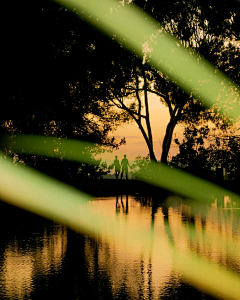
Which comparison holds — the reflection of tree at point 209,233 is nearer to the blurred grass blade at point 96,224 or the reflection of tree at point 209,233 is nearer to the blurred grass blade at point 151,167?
the blurred grass blade at point 96,224

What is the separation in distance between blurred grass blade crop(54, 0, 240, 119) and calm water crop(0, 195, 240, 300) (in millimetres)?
9422

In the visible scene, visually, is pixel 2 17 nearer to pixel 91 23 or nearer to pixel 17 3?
pixel 17 3

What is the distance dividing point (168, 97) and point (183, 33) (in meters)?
7.64

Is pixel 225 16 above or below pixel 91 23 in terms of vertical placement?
above

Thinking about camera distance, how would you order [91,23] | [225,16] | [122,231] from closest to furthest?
[122,231] → [91,23] → [225,16]

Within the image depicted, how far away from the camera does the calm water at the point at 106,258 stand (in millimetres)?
5989

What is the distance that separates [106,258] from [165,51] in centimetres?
2806

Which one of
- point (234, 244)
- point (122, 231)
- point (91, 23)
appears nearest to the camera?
point (234, 244)

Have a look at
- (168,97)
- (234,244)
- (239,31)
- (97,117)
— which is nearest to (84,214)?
(234,244)

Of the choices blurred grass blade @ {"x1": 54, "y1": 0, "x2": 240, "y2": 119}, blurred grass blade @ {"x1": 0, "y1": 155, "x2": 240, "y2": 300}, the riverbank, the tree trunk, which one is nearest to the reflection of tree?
blurred grass blade @ {"x1": 0, "y1": 155, "x2": 240, "y2": 300}

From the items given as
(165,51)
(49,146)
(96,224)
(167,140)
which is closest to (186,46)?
(165,51)

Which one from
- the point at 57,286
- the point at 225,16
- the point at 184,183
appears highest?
the point at 225,16

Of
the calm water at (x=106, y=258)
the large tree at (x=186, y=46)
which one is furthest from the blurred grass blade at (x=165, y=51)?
the calm water at (x=106, y=258)

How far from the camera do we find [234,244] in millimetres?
9859
